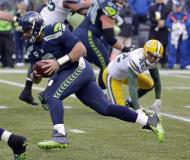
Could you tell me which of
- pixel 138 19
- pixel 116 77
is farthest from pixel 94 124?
pixel 138 19

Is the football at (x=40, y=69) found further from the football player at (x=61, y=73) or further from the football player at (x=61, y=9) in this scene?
the football player at (x=61, y=9)

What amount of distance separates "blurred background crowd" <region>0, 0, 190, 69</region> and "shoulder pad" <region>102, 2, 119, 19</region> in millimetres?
8642

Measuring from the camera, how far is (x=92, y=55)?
1005 centimetres

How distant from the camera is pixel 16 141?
6148mm

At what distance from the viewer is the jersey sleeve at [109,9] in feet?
32.6

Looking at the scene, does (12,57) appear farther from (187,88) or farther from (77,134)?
(77,134)

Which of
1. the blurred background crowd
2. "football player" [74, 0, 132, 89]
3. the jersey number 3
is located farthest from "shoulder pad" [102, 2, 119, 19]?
the blurred background crowd

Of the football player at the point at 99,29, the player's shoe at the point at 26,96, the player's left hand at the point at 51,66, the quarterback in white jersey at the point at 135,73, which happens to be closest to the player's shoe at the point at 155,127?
the quarterback in white jersey at the point at 135,73

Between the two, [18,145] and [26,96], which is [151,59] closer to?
[26,96]

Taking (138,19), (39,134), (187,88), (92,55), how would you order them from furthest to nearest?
(138,19) < (187,88) < (92,55) < (39,134)

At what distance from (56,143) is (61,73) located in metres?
0.67

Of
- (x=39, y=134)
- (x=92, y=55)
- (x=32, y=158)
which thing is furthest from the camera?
(x=92, y=55)

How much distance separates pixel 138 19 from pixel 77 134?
12515mm

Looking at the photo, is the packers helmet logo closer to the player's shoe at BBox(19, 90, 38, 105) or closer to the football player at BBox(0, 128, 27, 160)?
the player's shoe at BBox(19, 90, 38, 105)
